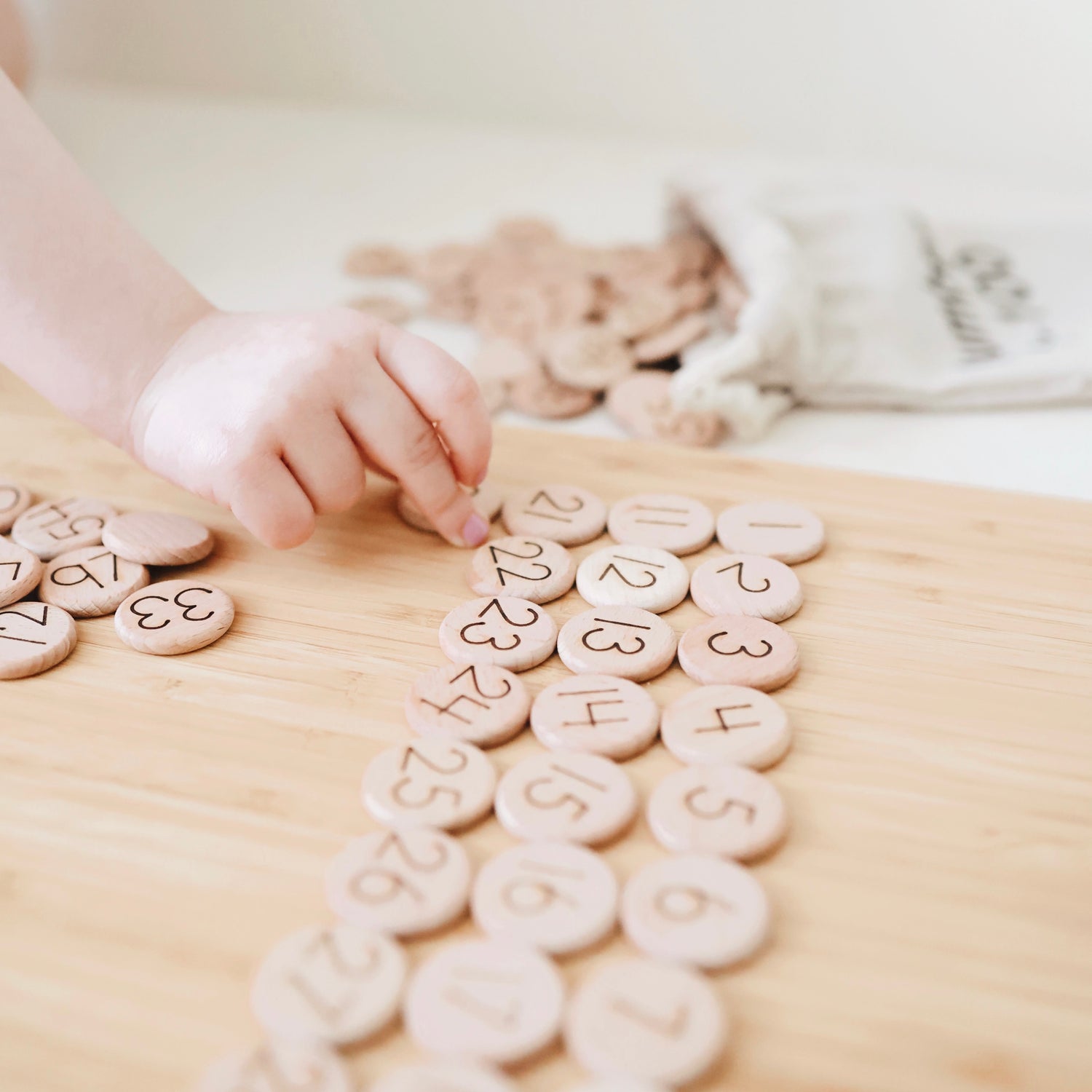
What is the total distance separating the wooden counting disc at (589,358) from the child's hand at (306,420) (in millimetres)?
237

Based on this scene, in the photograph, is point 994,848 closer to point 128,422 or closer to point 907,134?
point 128,422

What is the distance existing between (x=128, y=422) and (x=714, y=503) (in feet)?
1.22

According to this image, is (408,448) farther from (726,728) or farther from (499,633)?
(726,728)

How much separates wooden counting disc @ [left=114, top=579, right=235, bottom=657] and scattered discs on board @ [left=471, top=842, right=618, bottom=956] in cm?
23

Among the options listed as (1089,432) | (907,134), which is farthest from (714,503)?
(907,134)

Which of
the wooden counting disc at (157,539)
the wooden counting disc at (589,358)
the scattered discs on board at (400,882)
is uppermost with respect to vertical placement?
the wooden counting disc at (589,358)

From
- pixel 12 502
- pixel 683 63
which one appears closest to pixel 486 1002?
pixel 12 502

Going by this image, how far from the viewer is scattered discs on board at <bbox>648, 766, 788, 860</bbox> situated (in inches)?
19.2

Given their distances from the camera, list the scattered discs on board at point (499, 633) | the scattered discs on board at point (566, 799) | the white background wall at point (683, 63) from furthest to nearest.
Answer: the white background wall at point (683, 63) < the scattered discs on board at point (499, 633) < the scattered discs on board at point (566, 799)

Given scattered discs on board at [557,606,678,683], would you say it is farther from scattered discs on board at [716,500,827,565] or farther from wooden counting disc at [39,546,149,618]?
wooden counting disc at [39,546,149,618]

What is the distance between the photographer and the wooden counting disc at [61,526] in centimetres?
68

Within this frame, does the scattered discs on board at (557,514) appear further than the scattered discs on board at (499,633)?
Yes

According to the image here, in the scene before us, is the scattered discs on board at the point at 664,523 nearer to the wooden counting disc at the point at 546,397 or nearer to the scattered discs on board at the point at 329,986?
the wooden counting disc at the point at 546,397

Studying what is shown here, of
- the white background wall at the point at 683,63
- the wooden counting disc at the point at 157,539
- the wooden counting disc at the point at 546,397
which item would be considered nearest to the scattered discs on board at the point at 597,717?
the wooden counting disc at the point at 157,539
